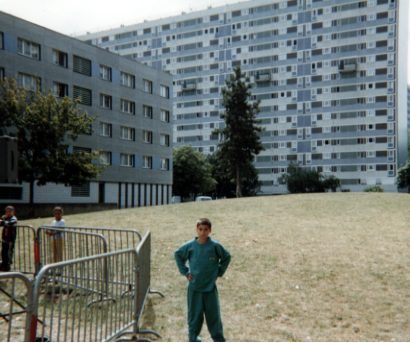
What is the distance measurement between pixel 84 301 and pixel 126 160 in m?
Answer: 40.9

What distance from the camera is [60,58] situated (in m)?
37.7

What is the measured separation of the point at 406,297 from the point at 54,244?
22.9 ft

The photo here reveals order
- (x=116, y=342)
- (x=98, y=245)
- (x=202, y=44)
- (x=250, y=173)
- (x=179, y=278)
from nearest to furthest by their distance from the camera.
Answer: (x=116, y=342), (x=98, y=245), (x=179, y=278), (x=250, y=173), (x=202, y=44)

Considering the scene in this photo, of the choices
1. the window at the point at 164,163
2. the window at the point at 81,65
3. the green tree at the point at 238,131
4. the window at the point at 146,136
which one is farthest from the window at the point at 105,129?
the green tree at the point at 238,131

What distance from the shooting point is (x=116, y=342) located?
5.39m

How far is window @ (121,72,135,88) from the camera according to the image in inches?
1777

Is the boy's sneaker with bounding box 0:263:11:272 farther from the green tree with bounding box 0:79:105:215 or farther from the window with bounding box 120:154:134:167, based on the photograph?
the window with bounding box 120:154:134:167

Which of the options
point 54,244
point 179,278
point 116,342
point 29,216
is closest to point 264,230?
point 179,278

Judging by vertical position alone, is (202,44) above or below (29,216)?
above

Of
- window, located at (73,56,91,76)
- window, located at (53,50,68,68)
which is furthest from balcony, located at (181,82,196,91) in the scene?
window, located at (53,50,68,68)

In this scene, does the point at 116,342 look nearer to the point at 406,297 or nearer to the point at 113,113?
the point at 406,297

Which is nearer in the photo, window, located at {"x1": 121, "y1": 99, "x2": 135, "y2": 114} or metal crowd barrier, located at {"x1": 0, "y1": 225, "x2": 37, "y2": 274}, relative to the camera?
metal crowd barrier, located at {"x1": 0, "y1": 225, "x2": 37, "y2": 274}

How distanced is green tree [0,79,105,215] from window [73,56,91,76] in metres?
10.7

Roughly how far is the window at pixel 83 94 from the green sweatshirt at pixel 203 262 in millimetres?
36444
